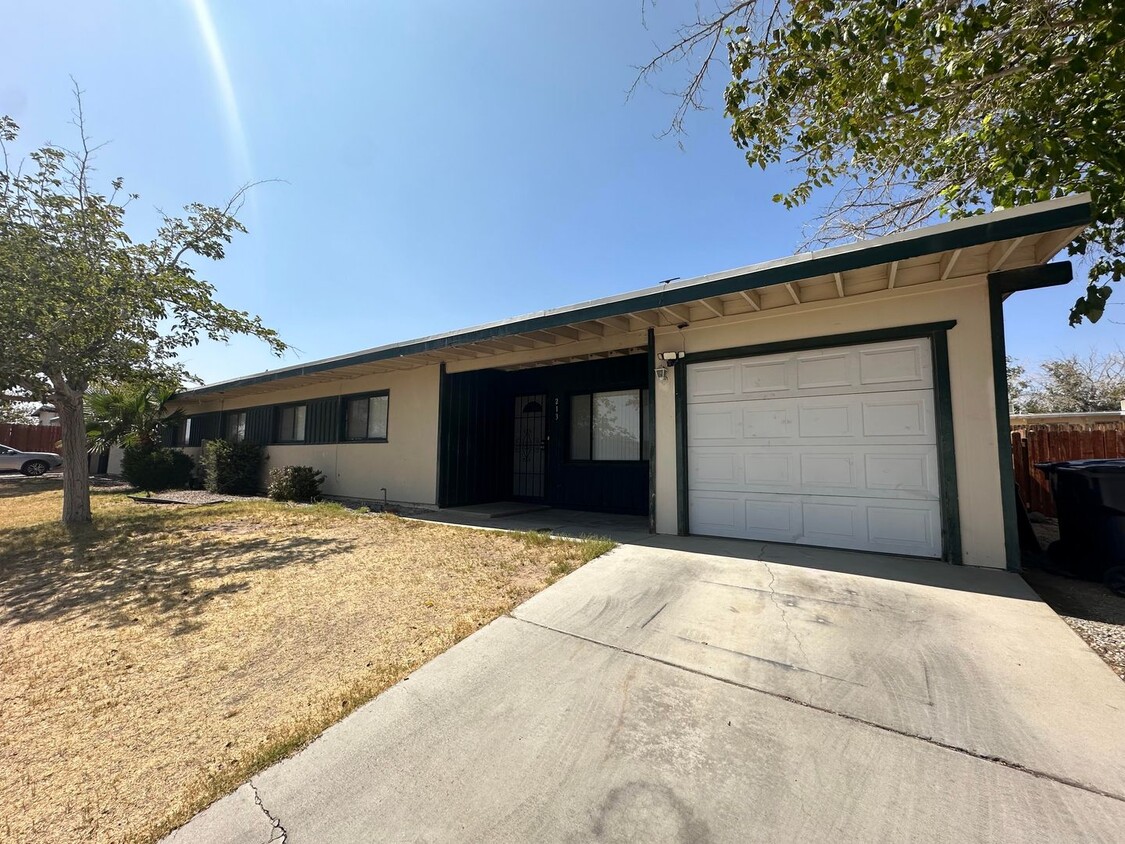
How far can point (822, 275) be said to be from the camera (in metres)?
4.37

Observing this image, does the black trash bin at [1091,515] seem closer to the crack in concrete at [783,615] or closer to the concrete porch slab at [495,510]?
the crack in concrete at [783,615]

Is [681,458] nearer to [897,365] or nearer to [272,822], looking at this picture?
[897,365]

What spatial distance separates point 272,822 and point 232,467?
1260cm

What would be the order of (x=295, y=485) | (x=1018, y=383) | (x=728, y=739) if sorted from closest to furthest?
(x=728, y=739) < (x=295, y=485) < (x=1018, y=383)

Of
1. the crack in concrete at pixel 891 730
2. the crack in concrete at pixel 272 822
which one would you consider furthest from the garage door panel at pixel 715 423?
the crack in concrete at pixel 272 822

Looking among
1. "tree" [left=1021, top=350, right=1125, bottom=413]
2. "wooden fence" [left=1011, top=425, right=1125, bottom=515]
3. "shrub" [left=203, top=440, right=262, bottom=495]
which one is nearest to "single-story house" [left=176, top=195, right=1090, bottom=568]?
"wooden fence" [left=1011, top=425, right=1125, bottom=515]

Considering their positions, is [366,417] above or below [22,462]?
above

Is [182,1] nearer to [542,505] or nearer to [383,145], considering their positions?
[383,145]

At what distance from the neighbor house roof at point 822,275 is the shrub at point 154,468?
10.00m

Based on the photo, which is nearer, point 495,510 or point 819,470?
point 819,470

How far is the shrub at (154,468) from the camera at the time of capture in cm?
1245

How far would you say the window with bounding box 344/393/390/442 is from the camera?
1013 centimetres

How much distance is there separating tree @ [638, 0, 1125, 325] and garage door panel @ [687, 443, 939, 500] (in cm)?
195

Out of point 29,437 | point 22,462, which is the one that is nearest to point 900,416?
point 22,462
